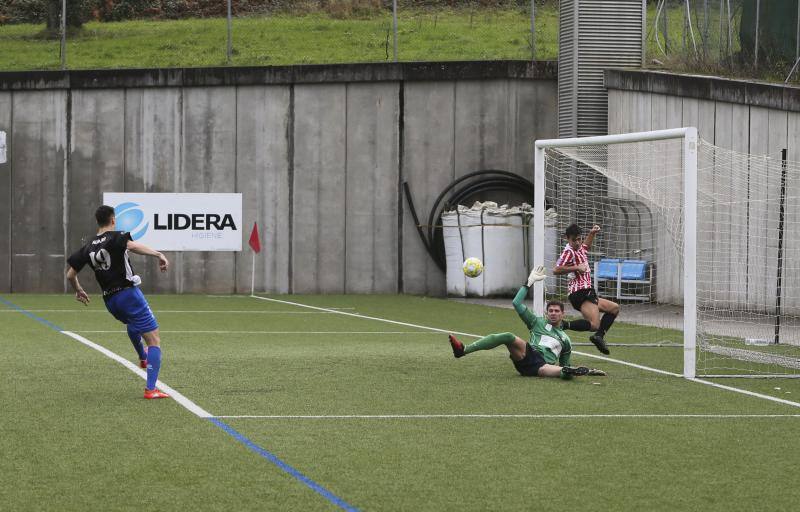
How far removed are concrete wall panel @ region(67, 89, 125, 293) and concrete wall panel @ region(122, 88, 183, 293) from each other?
23cm

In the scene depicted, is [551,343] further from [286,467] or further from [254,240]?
[254,240]

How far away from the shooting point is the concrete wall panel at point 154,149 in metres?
30.4

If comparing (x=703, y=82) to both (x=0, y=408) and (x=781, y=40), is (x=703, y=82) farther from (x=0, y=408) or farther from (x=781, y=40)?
(x=0, y=408)

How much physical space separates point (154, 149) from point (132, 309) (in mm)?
18681

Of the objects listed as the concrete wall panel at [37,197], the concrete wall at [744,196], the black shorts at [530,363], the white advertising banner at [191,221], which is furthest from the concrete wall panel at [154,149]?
the black shorts at [530,363]

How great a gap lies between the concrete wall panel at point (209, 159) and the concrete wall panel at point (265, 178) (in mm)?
192

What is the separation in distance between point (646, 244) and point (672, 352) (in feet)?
27.1

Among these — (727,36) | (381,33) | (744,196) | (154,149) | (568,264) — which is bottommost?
(568,264)

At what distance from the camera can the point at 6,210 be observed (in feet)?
100

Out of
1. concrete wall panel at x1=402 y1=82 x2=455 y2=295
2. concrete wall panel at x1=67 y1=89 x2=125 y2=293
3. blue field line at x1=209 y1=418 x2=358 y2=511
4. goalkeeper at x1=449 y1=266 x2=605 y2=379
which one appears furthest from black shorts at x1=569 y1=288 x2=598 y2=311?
concrete wall panel at x1=67 y1=89 x2=125 y2=293

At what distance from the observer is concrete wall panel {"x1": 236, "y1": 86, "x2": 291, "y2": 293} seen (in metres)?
30.3

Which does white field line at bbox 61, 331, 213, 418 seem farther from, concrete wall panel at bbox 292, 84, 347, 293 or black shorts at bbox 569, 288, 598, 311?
concrete wall panel at bbox 292, 84, 347, 293

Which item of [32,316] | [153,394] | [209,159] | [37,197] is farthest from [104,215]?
[37,197]

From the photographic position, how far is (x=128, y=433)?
33.0ft
